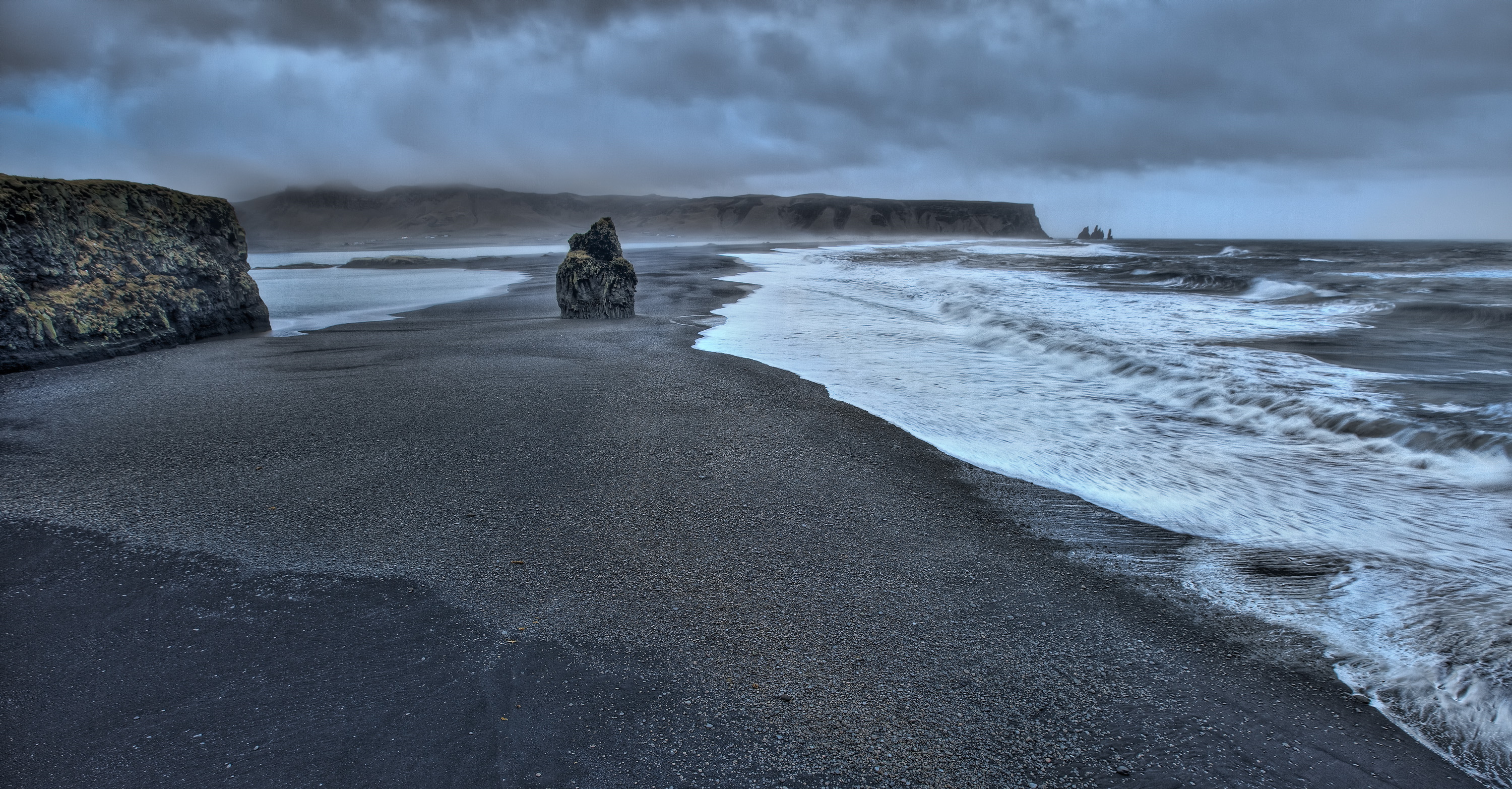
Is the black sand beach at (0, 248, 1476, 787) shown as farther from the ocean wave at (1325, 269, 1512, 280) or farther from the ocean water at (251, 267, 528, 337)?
the ocean wave at (1325, 269, 1512, 280)

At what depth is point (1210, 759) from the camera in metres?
1.84

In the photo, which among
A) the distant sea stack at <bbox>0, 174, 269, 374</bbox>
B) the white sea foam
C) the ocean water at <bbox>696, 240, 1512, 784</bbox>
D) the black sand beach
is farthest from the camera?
the white sea foam

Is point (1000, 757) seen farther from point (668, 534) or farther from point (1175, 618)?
point (668, 534)

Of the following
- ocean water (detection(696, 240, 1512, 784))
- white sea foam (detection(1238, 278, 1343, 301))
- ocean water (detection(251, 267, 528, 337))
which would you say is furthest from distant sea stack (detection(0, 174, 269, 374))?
white sea foam (detection(1238, 278, 1343, 301))

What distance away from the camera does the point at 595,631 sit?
2.33 meters

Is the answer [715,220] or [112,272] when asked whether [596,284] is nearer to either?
[112,272]

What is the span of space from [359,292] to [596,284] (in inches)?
376

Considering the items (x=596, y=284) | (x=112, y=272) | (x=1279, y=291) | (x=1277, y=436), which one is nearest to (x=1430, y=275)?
(x=1279, y=291)

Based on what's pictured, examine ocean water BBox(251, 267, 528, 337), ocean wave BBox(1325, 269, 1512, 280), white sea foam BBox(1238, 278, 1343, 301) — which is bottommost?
Answer: ocean water BBox(251, 267, 528, 337)

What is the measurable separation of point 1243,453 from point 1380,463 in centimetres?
77

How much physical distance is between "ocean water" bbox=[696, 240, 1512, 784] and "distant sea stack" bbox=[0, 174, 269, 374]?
6.70m

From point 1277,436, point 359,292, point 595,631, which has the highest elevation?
point 359,292

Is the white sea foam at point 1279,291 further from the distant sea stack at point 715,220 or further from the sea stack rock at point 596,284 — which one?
the distant sea stack at point 715,220

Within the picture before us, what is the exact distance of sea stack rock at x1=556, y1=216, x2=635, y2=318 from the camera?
1095 centimetres
